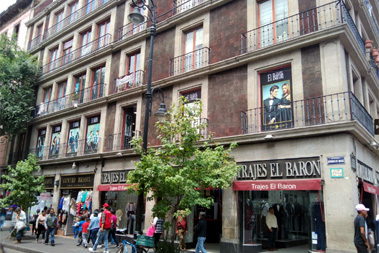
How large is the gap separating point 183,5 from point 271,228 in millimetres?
12217

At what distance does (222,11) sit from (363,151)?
8854 mm

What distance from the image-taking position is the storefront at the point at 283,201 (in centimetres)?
1080

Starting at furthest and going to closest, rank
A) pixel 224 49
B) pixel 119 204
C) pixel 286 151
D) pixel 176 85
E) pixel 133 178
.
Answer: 1. pixel 119 204
2. pixel 176 85
3. pixel 224 49
4. pixel 286 151
5. pixel 133 178

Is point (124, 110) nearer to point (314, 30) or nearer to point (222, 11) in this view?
point (222, 11)

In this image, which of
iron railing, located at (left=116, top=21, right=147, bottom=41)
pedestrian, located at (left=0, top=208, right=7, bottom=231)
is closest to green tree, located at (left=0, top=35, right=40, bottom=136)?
pedestrian, located at (left=0, top=208, right=7, bottom=231)

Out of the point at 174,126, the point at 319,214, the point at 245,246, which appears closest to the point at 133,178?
the point at 174,126

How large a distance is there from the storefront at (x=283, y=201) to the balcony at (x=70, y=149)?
10186 millimetres

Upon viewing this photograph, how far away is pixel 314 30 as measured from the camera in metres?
12.0

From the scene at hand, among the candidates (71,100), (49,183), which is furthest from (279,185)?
(49,183)

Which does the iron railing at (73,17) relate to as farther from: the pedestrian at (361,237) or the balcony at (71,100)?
the pedestrian at (361,237)

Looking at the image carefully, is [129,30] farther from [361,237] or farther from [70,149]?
[361,237]

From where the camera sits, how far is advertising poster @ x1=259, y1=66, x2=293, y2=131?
1223 cm

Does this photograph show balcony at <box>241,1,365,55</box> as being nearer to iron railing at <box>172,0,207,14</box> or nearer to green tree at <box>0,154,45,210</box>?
iron railing at <box>172,0,207,14</box>

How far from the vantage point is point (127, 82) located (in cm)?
1873
